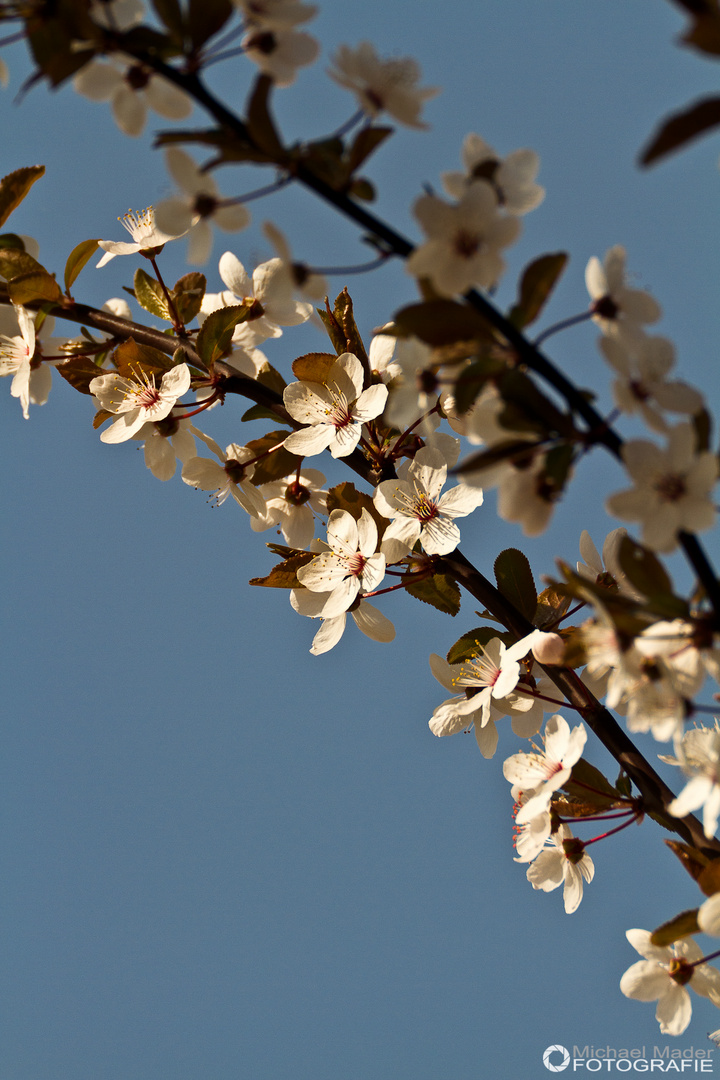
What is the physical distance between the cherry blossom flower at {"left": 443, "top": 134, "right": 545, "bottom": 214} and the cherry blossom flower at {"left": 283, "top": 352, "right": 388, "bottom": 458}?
455 mm

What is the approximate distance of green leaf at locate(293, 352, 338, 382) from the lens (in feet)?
4.38

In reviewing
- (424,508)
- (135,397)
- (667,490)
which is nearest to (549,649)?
(424,508)

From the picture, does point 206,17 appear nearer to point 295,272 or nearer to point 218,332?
point 295,272

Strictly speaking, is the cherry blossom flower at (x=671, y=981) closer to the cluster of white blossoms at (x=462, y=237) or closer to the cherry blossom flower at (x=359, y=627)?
the cherry blossom flower at (x=359, y=627)

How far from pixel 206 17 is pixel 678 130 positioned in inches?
18.0

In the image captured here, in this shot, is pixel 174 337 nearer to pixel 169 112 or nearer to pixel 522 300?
pixel 169 112

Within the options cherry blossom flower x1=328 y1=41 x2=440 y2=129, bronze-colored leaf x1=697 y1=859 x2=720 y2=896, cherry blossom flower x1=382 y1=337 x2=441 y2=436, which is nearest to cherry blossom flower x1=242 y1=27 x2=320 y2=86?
cherry blossom flower x1=328 y1=41 x2=440 y2=129

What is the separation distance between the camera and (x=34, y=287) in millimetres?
1331

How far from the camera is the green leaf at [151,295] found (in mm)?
1470

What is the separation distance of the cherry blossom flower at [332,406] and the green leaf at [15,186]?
479mm

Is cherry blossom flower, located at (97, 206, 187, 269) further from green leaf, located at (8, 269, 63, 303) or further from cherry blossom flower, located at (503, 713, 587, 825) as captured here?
cherry blossom flower, located at (503, 713, 587, 825)

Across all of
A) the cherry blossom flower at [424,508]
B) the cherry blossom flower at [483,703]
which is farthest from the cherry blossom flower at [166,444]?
the cherry blossom flower at [483,703]

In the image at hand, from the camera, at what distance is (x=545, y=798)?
1.18m

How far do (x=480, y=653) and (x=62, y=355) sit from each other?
82cm
